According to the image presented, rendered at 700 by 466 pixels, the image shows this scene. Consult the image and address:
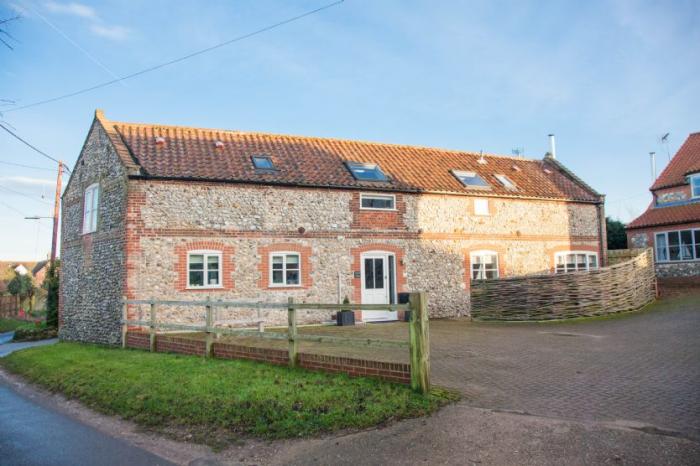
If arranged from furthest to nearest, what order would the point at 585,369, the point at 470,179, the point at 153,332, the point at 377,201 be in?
1. the point at 470,179
2. the point at 377,201
3. the point at 153,332
4. the point at 585,369

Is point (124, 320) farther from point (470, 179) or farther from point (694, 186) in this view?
point (694, 186)

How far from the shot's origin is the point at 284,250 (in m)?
17.9

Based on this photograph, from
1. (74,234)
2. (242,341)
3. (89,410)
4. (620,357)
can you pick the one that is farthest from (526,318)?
(74,234)

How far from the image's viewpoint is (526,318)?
17.2 metres

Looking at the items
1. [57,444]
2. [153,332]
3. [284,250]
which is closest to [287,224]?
[284,250]

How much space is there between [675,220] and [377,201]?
688 inches

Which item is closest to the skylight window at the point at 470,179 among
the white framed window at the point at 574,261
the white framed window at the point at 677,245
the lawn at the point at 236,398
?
the white framed window at the point at 574,261

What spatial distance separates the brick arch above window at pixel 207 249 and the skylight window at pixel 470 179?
10.2 meters

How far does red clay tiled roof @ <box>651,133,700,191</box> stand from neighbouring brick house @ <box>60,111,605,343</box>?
8228mm

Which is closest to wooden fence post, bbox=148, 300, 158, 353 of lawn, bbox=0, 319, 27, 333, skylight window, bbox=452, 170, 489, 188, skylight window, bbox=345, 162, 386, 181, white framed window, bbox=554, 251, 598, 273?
skylight window, bbox=345, 162, 386, 181

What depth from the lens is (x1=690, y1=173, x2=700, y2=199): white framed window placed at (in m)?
27.8

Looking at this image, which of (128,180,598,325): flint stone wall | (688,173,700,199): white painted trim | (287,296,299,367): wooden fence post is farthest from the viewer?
(688,173,700,199): white painted trim

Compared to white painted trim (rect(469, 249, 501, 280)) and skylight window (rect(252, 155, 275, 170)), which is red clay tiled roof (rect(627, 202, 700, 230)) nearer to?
white painted trim (rect(469, 249, 501, 280))

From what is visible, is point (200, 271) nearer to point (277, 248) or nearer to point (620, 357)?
point (277, 248)
